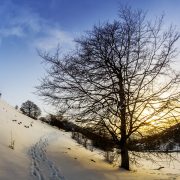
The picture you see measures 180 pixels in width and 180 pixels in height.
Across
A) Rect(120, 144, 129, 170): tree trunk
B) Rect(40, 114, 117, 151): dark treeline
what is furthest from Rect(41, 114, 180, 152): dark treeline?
Rect(120, 144, 129, 170): tree trunk

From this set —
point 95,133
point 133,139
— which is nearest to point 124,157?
point 133,139

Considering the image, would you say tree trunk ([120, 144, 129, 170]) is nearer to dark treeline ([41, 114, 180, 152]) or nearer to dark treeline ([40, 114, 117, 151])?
dark treeline ([41, 114, 180, 152])

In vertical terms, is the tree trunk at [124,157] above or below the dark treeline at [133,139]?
below

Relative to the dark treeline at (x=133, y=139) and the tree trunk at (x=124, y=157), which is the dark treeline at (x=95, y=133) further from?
the tree trunk at (x=124, y=157)

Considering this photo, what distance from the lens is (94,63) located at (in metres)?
12.4

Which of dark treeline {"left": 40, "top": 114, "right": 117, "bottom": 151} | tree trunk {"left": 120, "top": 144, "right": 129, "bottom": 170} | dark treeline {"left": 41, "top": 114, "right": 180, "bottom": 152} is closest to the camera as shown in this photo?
dark treeline {"left": 41, "top": 114, "right": 180, "bottom": 152}

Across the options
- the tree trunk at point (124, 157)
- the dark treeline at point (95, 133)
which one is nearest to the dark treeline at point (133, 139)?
the dark treeline at point (95, 133)

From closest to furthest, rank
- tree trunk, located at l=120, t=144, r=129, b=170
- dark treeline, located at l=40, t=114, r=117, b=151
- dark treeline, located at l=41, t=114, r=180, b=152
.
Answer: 1. dark treeline, located at l=41, t=114, r=180, b=152
2. dark treeline, located at l=40, t=114, r=117, b=151
3. tree trunk, located at l=120, t=144, r=129, b=170

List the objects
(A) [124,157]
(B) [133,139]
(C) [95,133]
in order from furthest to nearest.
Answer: (A) [124,157]
(C) [95,133]
(B) [133,139]

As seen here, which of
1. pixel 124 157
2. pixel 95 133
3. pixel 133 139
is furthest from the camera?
pixel 124 157

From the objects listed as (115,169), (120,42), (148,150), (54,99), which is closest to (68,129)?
(54,99)

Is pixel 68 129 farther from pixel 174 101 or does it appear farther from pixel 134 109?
pixel 174 101

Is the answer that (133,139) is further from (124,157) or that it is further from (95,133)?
(95,133)

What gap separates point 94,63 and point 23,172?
228 inches
